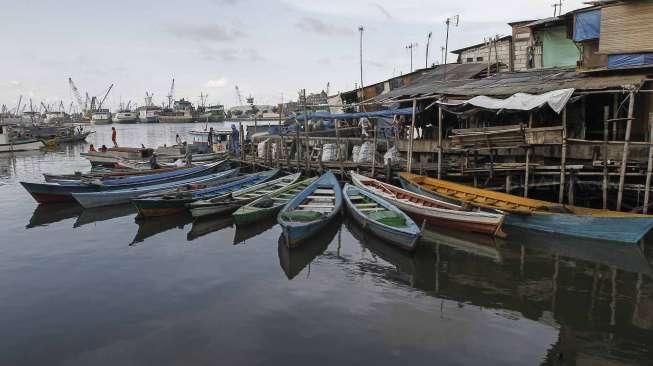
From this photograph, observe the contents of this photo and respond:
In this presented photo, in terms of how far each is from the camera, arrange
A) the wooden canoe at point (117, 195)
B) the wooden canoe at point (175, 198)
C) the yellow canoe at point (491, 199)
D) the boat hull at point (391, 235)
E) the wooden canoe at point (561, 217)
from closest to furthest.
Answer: the boat hull at point (391, 235), the wooden canoe at point (561, 217), the yellow canoe at point (491, 199), the wooden canoe at point (175, 198), the wooden canoe at point (117, 195)

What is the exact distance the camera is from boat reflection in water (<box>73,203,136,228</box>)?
55.8 feet

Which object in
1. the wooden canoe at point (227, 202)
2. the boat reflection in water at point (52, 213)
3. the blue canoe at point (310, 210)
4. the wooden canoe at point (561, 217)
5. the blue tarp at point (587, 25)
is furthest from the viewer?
the blue tarp at point (587, 25)

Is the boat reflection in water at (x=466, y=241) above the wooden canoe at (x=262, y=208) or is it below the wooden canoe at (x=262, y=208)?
below

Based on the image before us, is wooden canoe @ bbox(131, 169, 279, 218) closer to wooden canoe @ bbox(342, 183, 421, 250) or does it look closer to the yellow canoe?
wooden canoe @ bbox(342, 183, 421, 250)

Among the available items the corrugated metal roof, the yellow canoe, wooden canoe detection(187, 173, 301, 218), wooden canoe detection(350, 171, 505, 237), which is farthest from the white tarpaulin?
wooden canoe detection(187, 173, 301, 218)

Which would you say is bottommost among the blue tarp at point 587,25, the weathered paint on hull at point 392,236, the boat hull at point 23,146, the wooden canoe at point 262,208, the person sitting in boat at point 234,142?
the weathered paint on hull at point 392,236

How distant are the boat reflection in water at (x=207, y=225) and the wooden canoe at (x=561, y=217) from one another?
7.03 metres

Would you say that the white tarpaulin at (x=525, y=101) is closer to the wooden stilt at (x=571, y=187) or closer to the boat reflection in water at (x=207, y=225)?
the wooden stilt at (x=571, y=187)

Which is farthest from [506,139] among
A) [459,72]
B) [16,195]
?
[16,195]

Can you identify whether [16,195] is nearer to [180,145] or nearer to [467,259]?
[180,145]

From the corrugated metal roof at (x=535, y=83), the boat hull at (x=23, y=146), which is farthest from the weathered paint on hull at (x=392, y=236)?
the boat hull at (x=23, y=146)

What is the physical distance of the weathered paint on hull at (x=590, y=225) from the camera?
11.9m

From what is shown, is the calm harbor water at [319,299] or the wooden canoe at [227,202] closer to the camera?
the calm harbor water at [319,299]

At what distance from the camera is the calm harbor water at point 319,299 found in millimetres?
7613
